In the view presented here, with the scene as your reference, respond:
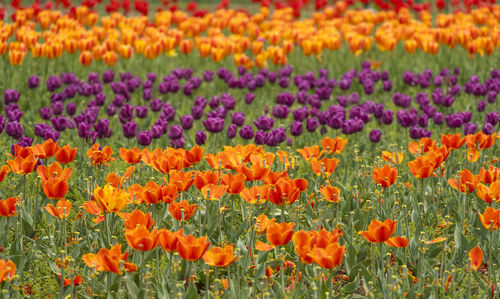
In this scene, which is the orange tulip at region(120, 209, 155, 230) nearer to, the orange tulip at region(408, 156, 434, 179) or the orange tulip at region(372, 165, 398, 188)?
the orange tulip at region(372, 165, 398, 188)

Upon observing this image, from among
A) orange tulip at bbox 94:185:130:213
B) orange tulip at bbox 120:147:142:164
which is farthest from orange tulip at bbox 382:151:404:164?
orange tulip at bbox 94:185:130:213

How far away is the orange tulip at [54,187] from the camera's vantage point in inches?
149

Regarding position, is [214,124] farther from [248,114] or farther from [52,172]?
[248,114]

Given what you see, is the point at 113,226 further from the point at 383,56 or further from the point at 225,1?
the point at 225,1

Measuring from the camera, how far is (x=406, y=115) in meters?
6.12

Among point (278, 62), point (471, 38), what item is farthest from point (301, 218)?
point (471, 38)

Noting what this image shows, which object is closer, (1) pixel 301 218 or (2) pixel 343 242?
(2) pixel 343 242

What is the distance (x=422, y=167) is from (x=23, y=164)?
8.35ft

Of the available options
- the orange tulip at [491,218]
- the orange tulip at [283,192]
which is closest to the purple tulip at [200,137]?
the orange tulip at [283,192]

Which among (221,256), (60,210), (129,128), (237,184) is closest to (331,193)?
(237,184)

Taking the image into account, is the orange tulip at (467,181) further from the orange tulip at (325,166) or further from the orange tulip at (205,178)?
the orange tulip at (205,178)

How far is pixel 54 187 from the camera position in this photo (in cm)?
378

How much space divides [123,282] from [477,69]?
8.08m

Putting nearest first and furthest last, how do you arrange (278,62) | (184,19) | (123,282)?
(123,282), (278,62), (184,19)
